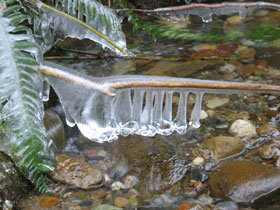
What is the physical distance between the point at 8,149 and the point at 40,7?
1.07 meters

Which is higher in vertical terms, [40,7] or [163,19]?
[40,7]

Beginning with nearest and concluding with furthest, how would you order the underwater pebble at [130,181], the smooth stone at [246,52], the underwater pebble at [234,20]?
the underwater pebble at [130,181]
the smooth stone at [246,52]
the underwater pebble at [234,20]

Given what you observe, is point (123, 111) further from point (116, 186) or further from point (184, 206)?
point (184, 206)

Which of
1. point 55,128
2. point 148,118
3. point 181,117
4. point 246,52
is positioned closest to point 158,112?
point 148,118

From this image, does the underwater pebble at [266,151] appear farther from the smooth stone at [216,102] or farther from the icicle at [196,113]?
the smooth stone at [216,102]


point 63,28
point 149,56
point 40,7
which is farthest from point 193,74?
point 40,7

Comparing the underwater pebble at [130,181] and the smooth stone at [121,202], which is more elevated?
the underwater pebble at [130,181]

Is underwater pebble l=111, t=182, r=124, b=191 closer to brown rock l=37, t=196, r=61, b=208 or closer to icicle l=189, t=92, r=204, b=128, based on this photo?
brown rock l=37, t=196, r=61, b=208

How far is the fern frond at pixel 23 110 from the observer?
5.49 feet

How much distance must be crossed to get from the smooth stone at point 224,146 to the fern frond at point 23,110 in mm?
1140

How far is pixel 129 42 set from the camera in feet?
13.0

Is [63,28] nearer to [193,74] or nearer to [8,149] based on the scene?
[8,149]

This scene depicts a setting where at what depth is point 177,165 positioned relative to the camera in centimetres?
219

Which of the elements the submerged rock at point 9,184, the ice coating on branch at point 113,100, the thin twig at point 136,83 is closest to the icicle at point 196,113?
the ice coating on branch at point 113,100
